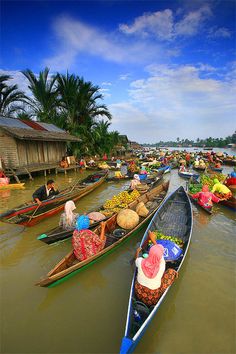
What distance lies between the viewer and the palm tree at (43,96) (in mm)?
19605

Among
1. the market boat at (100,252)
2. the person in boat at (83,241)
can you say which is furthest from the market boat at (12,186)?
the person in boat at (83,241)

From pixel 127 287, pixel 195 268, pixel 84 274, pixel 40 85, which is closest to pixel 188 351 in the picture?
pixel 127 287

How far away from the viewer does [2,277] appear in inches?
175

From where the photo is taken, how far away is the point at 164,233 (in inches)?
239

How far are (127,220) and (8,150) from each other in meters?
10.8

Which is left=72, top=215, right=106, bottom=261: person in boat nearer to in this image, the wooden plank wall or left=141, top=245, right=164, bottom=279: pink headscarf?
left=141, top=245, right=164, bottom=279: pink headscarf

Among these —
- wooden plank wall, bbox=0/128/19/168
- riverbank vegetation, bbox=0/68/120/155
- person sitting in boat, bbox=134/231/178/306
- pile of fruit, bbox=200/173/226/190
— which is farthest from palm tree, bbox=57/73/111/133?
person sitting in boat, bbox=134/231/178/306

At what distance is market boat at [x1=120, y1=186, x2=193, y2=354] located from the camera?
2639mm

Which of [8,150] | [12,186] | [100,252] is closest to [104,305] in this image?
[100,252]

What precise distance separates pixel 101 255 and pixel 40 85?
20060 mm

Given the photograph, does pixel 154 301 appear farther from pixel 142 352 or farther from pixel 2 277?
pixel 2 277

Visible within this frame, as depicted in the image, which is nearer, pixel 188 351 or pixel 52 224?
pixel 188 351

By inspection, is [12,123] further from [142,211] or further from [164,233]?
[164,233]

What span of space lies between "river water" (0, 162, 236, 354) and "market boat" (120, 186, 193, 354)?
0.51m
